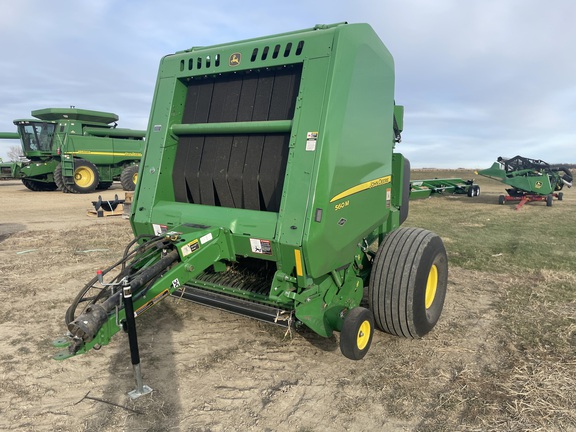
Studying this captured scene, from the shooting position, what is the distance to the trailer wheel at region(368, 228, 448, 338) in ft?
11.6

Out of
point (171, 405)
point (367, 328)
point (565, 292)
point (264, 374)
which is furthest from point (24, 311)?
point (565, 292)

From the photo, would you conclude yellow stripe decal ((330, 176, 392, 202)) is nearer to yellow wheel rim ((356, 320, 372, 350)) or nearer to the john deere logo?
yellow wheel rim ((356, 320, 372, 350))

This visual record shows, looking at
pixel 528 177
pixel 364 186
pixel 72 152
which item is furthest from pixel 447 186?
pixel 72 152

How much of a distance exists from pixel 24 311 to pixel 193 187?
2.27m

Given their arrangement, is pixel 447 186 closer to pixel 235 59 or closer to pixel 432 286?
pixel 432 286

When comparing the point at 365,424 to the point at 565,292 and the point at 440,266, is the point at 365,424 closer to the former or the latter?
the point at 440,266

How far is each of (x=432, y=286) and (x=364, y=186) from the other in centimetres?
140

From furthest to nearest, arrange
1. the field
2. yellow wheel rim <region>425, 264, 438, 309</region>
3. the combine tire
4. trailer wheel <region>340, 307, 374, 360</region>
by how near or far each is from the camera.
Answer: the combine tire, yellow wheel rim <region>425, 264, 438, 309</region>, trailer wheel <region>340, 307, 374, 360</region>, the field

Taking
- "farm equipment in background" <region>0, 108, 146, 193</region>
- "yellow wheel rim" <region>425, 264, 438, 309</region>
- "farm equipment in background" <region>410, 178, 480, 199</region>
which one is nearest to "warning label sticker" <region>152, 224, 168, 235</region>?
"yellow wheel rim" <region>425, 264, 438, 309</region>

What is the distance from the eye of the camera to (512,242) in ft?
27.6

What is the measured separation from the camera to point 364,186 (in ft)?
11.2

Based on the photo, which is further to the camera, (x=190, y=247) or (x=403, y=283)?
(x=403, y=283)

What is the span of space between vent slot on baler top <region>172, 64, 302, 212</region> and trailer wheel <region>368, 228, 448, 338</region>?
113 centimetres

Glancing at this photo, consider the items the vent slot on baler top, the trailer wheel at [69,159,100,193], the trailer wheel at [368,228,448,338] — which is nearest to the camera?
the vent slot on baler top
